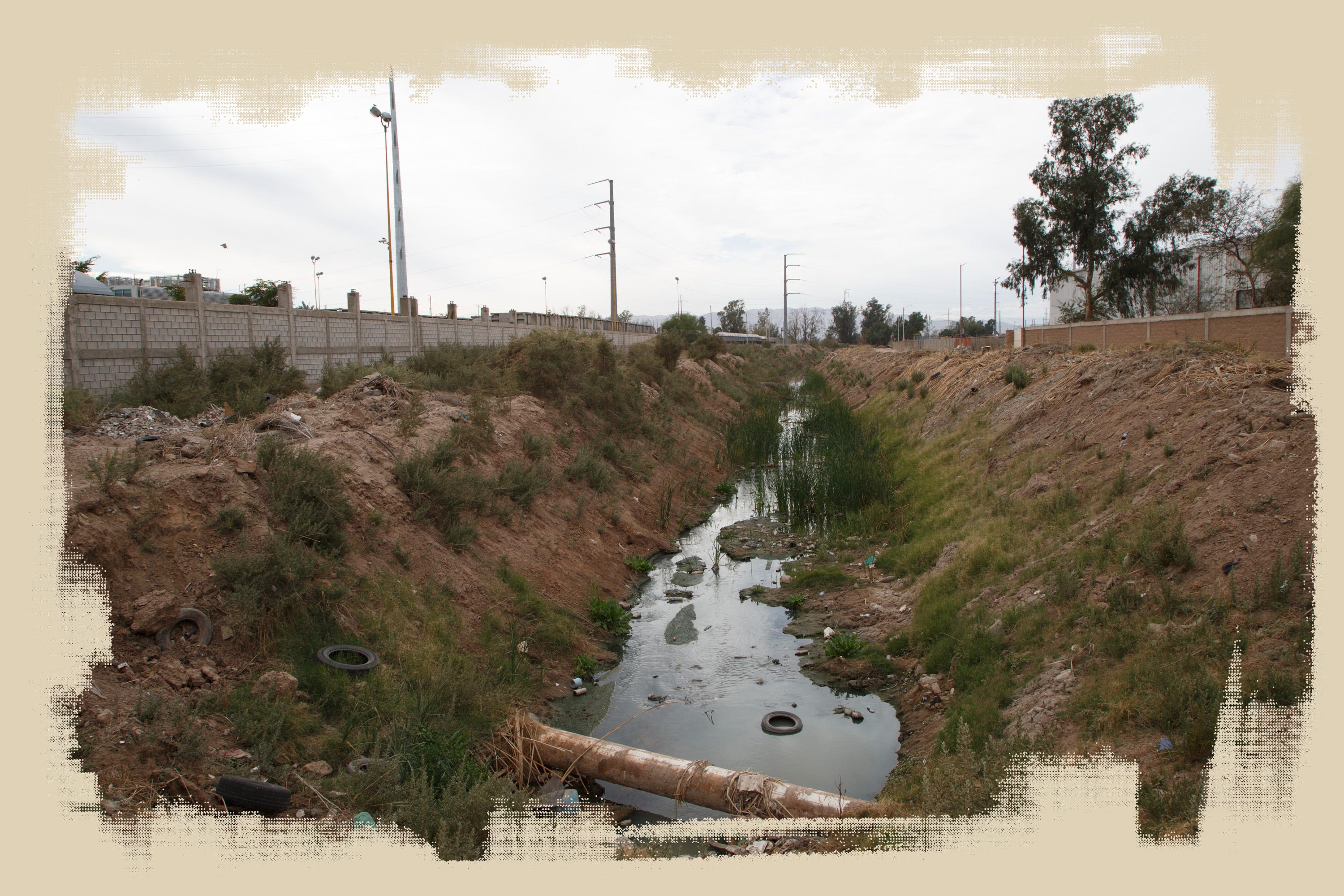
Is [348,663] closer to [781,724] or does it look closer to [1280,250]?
[781,724]

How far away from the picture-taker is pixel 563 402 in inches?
696

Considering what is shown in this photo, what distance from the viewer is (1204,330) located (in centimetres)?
2161

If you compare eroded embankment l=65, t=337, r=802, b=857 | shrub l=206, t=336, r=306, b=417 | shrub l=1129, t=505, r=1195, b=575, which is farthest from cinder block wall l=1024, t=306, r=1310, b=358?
shrub l=206, t=336, r=306, b=417

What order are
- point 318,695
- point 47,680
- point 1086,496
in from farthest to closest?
point 1086,496
point 318,695
point 47,680

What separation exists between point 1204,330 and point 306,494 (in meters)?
24.8

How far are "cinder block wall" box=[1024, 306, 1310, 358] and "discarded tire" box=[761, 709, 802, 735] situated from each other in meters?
12.4

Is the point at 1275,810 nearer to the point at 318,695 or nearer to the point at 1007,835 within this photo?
the point at 1007,835

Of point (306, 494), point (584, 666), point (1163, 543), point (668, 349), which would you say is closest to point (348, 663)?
point (306, 494)

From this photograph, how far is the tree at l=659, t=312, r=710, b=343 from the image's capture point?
44156 millimetres

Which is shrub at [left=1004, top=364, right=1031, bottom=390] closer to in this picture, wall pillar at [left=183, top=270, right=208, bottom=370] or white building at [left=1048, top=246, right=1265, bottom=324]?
wall pillar at [left=183, top=270, right=208, bottom=370]

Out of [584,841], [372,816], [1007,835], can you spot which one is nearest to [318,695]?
[372,816]

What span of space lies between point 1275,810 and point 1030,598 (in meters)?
4.15

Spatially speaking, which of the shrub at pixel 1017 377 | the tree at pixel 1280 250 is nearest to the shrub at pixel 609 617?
the shrub at pixel 1017 377

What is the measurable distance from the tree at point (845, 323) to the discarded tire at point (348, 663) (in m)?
117
